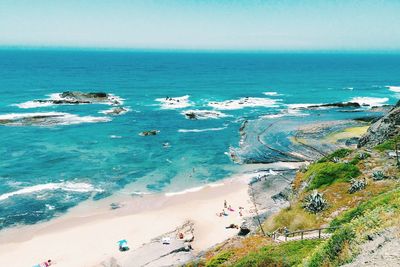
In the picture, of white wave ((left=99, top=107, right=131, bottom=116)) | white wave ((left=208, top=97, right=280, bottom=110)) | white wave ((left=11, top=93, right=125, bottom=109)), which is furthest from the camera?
white wave ((left=208, top=97, right=280, bottom=110))

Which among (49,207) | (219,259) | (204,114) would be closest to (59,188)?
(49,207)

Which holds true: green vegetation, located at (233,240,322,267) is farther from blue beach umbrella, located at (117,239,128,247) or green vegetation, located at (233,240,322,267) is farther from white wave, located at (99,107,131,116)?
white wave, located at (99,107,131,116)

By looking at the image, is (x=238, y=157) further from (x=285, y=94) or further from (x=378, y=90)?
(x=378, y=90)

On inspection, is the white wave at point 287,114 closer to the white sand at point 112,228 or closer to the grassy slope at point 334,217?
the white sand at point 112,228

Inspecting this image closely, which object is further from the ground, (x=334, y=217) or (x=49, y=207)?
(x=334, y=217)

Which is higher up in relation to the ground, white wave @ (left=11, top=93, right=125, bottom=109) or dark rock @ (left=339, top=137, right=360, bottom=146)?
dark rock @ (left=339, top=137, right=360, bottom=146)

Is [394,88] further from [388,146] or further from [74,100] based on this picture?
[388,146]

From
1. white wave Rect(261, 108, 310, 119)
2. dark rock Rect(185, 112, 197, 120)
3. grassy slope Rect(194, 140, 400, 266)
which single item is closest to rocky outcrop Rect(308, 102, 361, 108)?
white wave Rect(261, 108, 310, 119)
